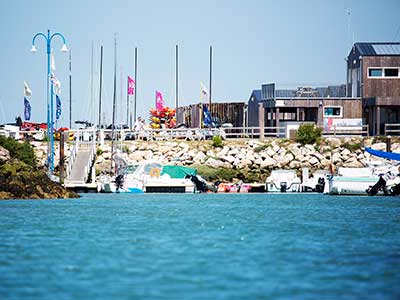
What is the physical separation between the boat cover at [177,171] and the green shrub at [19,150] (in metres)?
8.75

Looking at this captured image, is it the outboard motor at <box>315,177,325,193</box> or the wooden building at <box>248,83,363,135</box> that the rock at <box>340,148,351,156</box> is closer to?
the wooden building at <box>248,83,363,135</box>

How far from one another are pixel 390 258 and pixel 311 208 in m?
23.6

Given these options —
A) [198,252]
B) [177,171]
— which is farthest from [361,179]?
[198,252]

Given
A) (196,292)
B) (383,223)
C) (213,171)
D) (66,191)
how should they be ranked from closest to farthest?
(196,292), (383,223), (66,191), (213,171)

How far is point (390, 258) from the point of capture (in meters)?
28.2

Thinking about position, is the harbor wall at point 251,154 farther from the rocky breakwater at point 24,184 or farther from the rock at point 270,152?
the rocky breakwater at point 24,184

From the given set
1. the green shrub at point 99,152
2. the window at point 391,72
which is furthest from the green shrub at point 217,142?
→ the window at point 391,72

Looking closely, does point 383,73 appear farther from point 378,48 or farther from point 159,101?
point 159,101

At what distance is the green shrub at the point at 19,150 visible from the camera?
222 ft

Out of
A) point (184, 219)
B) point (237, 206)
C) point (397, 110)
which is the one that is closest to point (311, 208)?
point (237, 206)

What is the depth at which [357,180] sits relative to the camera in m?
63.8

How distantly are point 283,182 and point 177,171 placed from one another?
720 cm

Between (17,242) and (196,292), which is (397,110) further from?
(196,292)

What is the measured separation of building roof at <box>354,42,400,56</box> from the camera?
83250 millimetres
